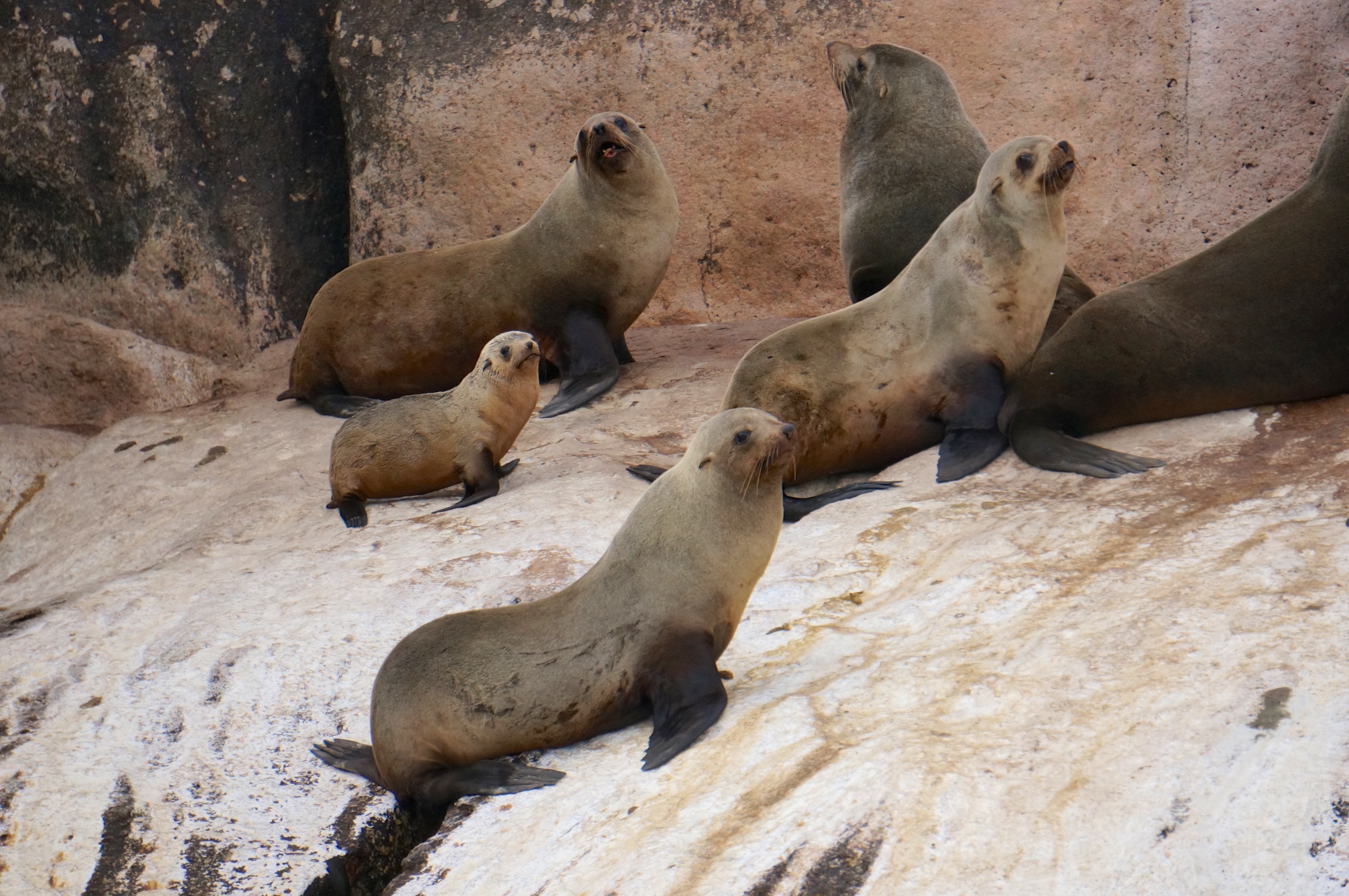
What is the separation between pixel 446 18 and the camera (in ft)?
28.2

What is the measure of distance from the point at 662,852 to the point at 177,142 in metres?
6.97

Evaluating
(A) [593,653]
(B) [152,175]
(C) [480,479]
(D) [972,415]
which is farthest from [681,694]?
(B) [152,175]

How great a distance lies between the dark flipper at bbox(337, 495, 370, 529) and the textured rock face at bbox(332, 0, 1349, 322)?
3.20 meters

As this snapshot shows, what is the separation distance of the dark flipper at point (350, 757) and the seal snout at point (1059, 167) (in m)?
3.31

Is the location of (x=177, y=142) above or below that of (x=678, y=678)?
above

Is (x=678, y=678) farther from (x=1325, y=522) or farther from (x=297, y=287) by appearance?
(x=297, y=287)

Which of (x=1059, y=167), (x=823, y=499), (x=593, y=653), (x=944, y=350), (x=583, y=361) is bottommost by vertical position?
(x=823, y=499)

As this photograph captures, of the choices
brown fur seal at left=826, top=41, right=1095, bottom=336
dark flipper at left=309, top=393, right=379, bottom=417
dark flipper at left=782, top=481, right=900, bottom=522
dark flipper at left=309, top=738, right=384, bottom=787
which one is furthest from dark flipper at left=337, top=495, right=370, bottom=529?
brown fur seal at left=826, top=41, right=1095, bottom=336

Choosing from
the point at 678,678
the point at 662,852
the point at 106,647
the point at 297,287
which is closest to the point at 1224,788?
the point at 662,852

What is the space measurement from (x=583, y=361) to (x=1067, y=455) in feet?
10.0

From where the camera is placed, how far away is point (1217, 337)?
197 inches

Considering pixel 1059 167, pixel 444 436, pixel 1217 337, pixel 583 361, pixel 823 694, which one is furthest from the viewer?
pixel 583 361

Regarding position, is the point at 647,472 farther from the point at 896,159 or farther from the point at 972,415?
the point at 896,159

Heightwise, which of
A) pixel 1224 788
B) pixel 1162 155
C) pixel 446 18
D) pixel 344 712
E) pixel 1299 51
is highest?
pixel 446 18
